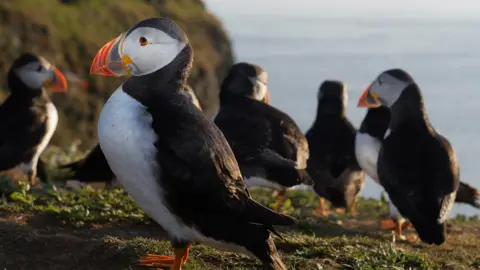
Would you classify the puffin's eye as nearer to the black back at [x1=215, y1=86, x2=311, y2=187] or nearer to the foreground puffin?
the foreground puffin

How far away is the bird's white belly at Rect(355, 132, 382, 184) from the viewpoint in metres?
9.13

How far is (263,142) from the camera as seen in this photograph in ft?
25.8

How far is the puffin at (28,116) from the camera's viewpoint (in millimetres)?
8914

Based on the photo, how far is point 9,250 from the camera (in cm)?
558

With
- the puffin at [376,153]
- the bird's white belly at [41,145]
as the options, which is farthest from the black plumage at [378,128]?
the bird's white belly at [41,145]

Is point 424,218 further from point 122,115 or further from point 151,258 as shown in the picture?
point 122,115

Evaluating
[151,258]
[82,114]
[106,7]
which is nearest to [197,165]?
[151,258]

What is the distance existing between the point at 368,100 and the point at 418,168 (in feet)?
6.30

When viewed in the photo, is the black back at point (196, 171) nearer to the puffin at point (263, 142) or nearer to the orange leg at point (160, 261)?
the orange leg at point (160, 261)

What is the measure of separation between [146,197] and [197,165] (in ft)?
1.27

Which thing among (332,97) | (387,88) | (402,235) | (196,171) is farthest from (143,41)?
(332,97)

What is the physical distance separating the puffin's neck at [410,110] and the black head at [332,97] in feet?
6.22

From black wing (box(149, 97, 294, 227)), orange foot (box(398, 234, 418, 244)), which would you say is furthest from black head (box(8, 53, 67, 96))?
black wing (box(149, 97, 294, 227))

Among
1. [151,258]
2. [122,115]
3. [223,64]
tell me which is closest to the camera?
[122,115]
